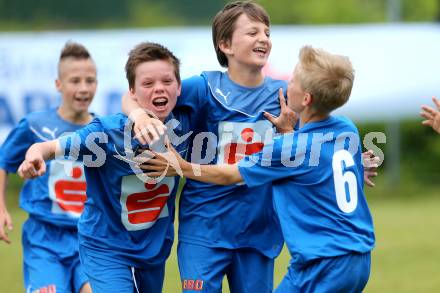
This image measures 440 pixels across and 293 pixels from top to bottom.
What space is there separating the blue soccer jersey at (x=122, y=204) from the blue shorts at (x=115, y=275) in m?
0.03

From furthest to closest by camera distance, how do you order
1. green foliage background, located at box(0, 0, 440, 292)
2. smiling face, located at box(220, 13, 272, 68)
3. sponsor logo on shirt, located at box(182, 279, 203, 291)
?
green foliage background, located at box(0, 0, 440, 292) < smiling face, located at box(220, 13, 272, 68) < sponsor logo on shirt, located at box(182, 279, 203, 291)

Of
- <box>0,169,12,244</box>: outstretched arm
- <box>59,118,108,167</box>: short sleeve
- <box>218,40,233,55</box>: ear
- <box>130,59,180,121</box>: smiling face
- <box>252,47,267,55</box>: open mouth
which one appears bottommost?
<box>0,169,12,244</box>: outstretched arm

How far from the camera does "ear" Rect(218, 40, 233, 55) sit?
16.6ft

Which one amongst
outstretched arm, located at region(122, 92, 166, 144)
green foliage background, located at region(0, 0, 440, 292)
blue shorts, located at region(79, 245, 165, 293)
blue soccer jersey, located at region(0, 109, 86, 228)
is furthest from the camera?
green foliage background, located at region(0, 0, 440, 292)

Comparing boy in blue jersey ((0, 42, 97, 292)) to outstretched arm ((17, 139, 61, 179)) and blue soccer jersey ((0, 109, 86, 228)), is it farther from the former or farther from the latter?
outstretched arm ((17, 139, 61, 179))

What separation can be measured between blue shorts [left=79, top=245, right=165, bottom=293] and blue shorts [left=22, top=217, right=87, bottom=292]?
72 cm

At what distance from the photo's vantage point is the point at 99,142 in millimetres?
4527

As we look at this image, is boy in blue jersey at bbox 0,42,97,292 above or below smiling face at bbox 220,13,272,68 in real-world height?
below

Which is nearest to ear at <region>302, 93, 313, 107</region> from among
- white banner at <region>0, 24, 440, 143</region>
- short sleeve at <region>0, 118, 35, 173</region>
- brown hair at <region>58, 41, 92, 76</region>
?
short sleeve at <region>0, 118, 35, 173</region>

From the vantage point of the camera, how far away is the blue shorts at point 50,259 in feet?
17.9

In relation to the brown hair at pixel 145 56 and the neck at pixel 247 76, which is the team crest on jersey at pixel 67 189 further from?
the neck at pixel 247 76

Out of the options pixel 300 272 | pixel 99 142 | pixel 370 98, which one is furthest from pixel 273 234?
pixel 370 98

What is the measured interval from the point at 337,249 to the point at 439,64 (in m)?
9.34

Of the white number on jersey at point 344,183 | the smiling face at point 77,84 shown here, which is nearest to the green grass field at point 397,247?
the smiling face at point 77,84
